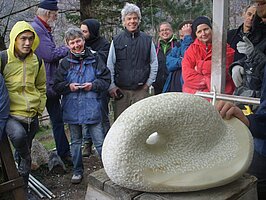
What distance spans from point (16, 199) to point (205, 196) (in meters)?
1.96

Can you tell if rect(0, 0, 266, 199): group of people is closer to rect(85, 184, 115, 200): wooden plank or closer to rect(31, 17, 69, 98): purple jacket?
rect(31, 17, 69, 98): purple jacket

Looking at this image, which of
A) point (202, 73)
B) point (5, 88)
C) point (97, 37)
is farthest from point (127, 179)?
point (97, 37)

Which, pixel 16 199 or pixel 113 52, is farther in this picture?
pixel 113 52

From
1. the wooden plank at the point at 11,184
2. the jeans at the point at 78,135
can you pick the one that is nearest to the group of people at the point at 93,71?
the jeans at the point at 78,135

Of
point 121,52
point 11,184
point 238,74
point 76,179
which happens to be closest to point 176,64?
point 121,52

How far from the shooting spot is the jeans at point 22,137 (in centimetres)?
260

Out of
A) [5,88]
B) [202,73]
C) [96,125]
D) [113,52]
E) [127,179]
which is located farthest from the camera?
[113,52]

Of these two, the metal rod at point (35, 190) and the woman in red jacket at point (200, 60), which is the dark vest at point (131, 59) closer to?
the woman in red jacket at point (200, 60)

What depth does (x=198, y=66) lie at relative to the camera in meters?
2.91

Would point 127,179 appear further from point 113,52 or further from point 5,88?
point 113,52

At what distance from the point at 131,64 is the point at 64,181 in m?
1.25

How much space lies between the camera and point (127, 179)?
3.66ft

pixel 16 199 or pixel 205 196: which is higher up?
pixel 205 196

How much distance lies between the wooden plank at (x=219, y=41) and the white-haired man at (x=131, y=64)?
1.17 meters
